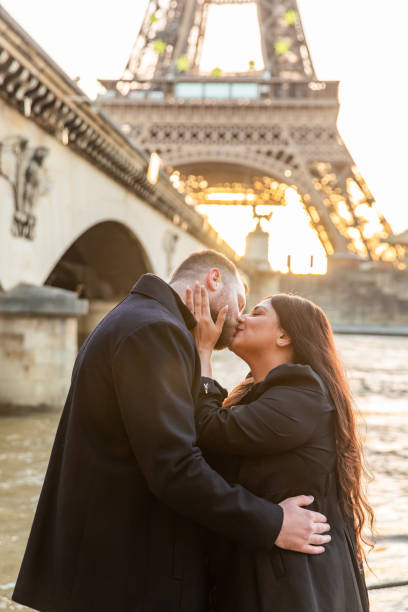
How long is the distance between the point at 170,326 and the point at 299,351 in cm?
51

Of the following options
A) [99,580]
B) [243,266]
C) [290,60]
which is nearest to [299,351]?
[99,580]

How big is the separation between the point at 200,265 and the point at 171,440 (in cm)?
65

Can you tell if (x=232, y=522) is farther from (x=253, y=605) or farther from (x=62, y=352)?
(x=62, y=352)

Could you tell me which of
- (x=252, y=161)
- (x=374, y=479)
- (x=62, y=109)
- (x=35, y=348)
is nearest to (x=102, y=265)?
(x=62, y=109)

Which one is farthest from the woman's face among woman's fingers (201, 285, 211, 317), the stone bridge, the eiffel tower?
the eiffel tower

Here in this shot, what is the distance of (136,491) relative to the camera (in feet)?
5.97

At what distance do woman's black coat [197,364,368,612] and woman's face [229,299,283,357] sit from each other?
0.62ft

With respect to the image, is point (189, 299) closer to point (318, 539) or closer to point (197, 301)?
point (197, 301)

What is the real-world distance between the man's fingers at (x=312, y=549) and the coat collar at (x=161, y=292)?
0.66 meters

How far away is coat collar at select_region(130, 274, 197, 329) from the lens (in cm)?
193

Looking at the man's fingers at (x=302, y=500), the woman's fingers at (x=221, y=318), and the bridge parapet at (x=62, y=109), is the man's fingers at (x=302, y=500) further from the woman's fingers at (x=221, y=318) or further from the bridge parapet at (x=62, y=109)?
the bridge parapet at (x=62, y=109)

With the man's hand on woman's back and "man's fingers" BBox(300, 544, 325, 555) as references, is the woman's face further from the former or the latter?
"man's fingers" BBox(300, 544, 325, 555)

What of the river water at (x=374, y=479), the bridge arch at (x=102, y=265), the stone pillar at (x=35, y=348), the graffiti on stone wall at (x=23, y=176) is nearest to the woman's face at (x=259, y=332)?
the river water at (x=374, y=479)

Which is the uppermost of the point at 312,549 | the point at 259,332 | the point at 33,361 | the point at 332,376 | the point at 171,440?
the point at 259,332
